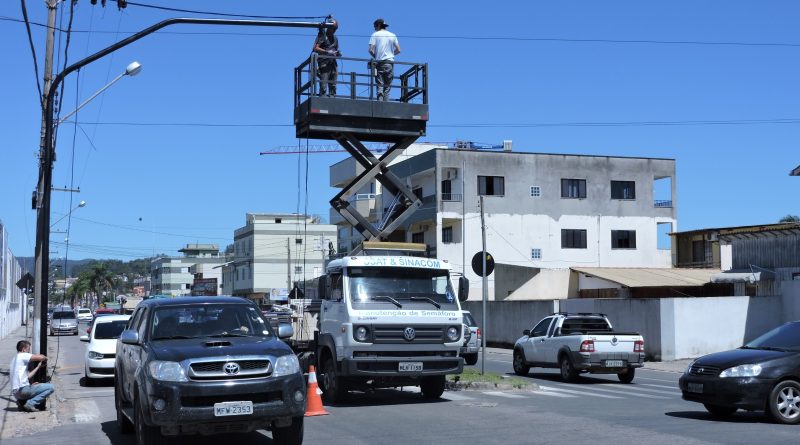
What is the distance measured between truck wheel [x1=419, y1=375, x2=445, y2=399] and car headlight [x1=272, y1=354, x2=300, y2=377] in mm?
6442

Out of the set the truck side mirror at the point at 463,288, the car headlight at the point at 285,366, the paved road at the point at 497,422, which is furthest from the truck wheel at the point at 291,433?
the truck side mirror at the point at 463,288

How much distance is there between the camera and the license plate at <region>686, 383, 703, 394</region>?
1314 cm

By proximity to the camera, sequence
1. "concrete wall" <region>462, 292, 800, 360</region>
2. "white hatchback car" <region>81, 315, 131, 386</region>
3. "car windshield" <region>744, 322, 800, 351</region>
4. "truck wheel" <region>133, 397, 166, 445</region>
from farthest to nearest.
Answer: "concrete wall" <region>462, 292, 800, 360</region>, "white hatchback car" <region>81, 315, 131, 386</region>, "car windshield" <region>744, 322, 800, 351</region>, "truck wheel" <region>133, 397, 166, 445</region>

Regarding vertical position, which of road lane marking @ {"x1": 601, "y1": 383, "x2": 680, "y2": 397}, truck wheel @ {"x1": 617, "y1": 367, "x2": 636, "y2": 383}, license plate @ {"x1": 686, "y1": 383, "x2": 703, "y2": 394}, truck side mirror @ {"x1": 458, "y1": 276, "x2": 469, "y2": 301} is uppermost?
truck side mirror @ {"x1": 458, "y1": 276, "x2": 469, "y2": 301}

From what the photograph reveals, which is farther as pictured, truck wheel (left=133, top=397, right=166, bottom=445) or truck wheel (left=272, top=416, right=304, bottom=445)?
truck wheel (left=272, top=416, right=304, bottom=445)

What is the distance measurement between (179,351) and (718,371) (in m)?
7.73

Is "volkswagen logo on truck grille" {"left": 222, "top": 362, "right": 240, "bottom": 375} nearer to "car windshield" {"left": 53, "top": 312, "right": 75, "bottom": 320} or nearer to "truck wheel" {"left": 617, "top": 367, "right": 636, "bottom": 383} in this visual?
"truck wheel" {"left": 617, "top": 367, "right": 636, "bottom": 383}

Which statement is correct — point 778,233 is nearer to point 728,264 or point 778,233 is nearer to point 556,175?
point 728,264

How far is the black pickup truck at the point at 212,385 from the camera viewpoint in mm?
9617

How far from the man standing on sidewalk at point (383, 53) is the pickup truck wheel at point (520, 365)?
837 centimetres

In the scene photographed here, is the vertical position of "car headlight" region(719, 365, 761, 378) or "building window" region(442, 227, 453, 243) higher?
"building window" region(442, 227, 453, 243)

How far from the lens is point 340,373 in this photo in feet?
50.6

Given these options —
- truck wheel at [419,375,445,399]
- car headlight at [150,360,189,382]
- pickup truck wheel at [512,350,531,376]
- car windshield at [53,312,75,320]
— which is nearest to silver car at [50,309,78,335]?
car windshield at [53,312,75,320]

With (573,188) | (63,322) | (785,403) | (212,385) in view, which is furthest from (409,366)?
(63,322)
